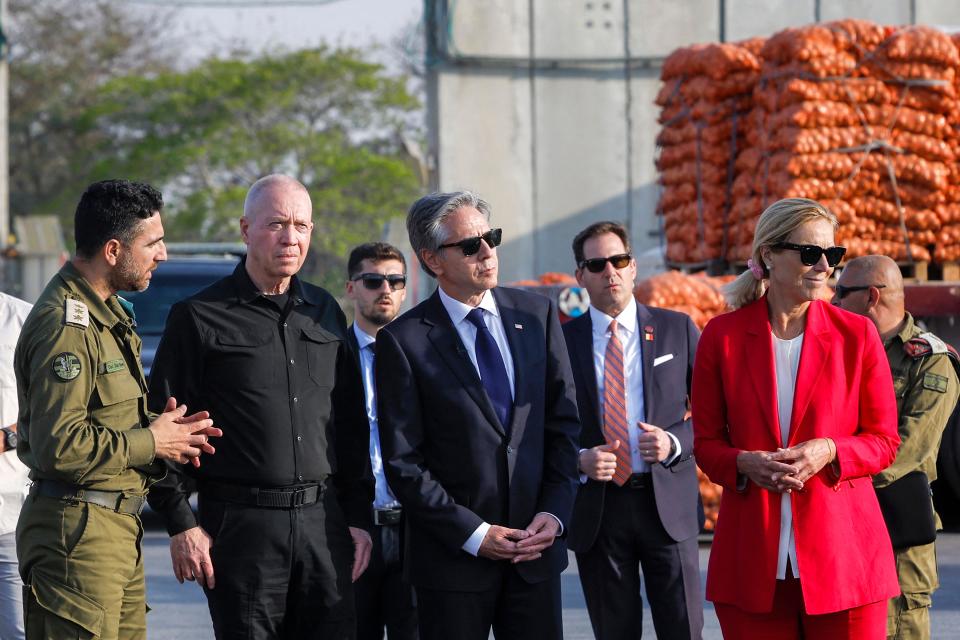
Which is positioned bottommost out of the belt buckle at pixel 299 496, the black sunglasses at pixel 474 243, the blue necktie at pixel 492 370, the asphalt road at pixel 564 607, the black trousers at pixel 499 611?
the asphalt road at pixel 564 607

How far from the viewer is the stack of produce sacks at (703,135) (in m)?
9.93

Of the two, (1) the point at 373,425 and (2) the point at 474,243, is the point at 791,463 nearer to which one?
(2) the point at 474,243

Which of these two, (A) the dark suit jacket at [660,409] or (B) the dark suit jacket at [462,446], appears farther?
(A) the dark suit jacket at [660,409]

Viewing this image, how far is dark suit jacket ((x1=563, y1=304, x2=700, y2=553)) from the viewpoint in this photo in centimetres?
543

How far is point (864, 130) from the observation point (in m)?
9.57

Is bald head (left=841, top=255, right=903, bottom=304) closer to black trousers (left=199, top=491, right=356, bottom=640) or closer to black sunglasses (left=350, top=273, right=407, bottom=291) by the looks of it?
black sunglasses (left=350, top=273, right=407, bottom=291)

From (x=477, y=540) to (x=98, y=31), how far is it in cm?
3920

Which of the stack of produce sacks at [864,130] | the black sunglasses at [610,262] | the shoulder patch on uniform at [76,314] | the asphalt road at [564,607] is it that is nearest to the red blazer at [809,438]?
the black sunglasses at [610,262]

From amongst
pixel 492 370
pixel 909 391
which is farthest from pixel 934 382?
pixel 492 370

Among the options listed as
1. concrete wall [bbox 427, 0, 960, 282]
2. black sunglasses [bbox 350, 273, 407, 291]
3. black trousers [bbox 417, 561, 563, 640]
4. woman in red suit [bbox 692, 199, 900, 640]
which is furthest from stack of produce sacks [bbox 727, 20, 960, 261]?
concrete wall [bbox 427, 0, 960, 282]

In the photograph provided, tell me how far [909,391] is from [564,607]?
3.30 m

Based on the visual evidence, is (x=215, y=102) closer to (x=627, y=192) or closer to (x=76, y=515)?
(x=627, y=192)

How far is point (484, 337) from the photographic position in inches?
180

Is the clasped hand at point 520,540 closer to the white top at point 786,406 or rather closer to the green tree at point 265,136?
the white top at point 786,406
